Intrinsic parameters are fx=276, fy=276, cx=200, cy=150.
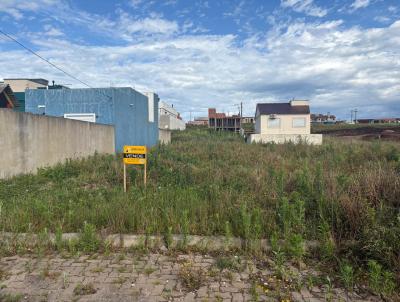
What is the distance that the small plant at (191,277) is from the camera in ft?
9.36

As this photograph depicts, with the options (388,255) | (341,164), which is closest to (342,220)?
(388,255)

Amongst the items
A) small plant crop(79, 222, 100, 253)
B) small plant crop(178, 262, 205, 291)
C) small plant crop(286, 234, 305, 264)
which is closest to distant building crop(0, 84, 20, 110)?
small plant crop(79, 222, 100, 253)

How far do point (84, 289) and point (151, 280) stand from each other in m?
0.67

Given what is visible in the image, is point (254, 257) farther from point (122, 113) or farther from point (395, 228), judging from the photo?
point (122, 113)

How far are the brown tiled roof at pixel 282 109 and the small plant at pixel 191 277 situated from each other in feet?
110

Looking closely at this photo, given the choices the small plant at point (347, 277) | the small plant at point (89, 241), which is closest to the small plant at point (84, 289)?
the small plant at point (89, 241)

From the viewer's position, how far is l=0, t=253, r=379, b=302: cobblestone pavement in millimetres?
2691

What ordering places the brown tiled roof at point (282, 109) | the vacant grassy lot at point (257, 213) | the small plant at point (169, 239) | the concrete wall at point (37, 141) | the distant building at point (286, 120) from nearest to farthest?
the vacant grassy lot at point (257, 213), the small plant at point (169, 239), the concrete wall at point (37, 141), the distant building at point (286, 120), the brown tiled roof at point (282, 109)

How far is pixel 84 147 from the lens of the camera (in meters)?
11.8

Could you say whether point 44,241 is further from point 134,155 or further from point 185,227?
point 134,155

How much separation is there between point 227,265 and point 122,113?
573 inches

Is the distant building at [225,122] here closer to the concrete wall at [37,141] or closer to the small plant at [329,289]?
the concrete wall at [37,141]

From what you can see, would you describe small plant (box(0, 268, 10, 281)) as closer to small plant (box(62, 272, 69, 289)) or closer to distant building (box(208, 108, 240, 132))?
small plant (box(62, 272, 69, 289))

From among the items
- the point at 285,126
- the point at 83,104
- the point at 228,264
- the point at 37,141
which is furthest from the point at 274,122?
the point at 228,264
